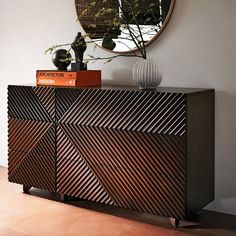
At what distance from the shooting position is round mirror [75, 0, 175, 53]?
3068mm

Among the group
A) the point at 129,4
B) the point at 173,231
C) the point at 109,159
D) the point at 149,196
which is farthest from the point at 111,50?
the point at 173,231

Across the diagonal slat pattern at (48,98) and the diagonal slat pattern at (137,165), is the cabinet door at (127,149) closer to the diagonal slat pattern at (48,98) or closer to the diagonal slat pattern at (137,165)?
the diagonal slat pattern at (137,165)

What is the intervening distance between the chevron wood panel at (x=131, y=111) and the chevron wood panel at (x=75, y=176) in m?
0.18

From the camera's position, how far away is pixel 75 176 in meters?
3.06

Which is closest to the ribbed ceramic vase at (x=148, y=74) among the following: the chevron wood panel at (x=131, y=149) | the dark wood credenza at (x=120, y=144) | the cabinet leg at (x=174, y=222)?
the dark wood credenza at (x=120, y=144)

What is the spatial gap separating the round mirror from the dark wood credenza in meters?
0.42

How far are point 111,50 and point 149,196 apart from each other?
3.64 feet

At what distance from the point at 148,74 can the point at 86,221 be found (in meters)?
0.96

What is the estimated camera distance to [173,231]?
8.79ft

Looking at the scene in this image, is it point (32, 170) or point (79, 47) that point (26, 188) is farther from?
point (79, 47)

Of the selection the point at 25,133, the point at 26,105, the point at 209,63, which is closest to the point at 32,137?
the point at 25,133

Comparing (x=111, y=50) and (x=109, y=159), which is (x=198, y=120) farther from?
(x=111, y=50)

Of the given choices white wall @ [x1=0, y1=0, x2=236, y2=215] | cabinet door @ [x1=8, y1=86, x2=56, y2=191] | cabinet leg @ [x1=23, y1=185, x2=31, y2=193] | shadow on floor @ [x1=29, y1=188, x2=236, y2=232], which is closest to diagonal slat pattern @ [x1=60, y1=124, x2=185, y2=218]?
shadow on floor @ [x1=29, y1=188, x2=236, y2=232]

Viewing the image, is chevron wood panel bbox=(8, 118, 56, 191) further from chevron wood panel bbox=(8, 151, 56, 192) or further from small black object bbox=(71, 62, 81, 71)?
small black object bbox=(71, 62, 81, 71)
